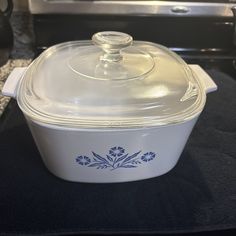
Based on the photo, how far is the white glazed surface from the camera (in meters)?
0.43

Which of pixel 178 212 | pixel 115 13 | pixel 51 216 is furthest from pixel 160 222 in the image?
pixel 115 13

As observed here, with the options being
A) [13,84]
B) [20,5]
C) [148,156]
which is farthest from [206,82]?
[20,5]

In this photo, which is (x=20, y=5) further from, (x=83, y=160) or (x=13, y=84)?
(x=83, y=160)

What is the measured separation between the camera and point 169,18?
815mm

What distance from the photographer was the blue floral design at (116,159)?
0.45m

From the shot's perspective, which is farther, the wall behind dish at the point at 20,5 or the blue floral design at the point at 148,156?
the wall behind dish at the point at 20,5

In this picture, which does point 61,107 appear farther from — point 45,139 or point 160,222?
point 160,222

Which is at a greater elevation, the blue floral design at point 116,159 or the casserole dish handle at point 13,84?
the casserole dish handle at point 13,84

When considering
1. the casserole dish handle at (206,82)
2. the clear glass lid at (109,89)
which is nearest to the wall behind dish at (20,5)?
the clear glass lid at (109,89)

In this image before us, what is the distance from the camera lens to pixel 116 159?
46 cm

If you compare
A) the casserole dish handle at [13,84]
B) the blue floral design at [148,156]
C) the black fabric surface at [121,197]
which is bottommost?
the black fabric surface at [121,197]

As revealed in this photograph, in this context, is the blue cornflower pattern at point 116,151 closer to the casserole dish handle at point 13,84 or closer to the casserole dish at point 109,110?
the casserole dish at point 109,110

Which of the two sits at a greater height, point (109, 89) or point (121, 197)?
point (109, 89)

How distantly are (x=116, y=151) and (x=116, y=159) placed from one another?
17 millimetres
